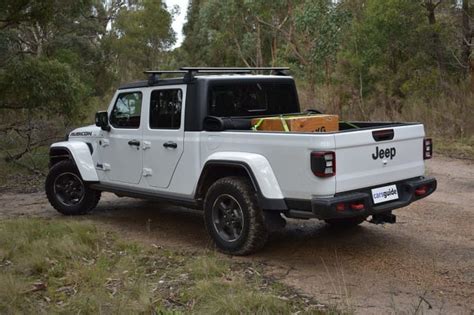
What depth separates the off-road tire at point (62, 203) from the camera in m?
8.37

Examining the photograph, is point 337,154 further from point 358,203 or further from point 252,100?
point 252,100

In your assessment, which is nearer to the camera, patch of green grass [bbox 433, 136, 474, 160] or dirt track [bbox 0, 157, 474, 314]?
dirt track [bbox 0, 157, 474, 314]

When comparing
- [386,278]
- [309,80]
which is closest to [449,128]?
[309,80]

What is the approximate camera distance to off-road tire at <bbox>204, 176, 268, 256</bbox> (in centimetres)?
595

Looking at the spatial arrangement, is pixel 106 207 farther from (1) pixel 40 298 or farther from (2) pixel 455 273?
(2) pixel 455 273

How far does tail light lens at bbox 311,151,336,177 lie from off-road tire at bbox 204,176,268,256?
850 millimetres

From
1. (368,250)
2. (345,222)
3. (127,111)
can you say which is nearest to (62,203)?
(127,111)

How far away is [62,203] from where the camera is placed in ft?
27.9

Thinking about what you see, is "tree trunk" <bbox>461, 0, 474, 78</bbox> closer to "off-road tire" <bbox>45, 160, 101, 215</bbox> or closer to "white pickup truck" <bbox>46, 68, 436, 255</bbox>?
"white pickup truck" <bbox>46, 68, 436, 255</bbox>

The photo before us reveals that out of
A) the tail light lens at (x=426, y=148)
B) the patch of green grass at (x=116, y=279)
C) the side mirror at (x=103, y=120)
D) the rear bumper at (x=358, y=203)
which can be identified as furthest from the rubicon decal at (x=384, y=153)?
the side mirror at (x=103, y=120)

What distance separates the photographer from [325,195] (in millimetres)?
→ 5441

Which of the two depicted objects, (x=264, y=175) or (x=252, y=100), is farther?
(x=252, y=100)

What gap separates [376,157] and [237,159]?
Result: 1.36 metres

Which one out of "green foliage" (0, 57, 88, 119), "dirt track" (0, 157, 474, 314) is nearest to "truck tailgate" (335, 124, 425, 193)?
"dirt track" (0, 157, 474, 314)
